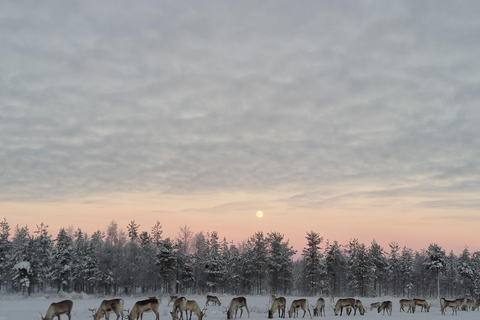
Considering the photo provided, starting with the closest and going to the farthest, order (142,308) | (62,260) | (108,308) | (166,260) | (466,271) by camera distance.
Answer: (108,308) < (142,308) < (166,260) < (62,260) < (466,271)

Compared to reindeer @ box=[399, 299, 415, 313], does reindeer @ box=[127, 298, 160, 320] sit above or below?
above

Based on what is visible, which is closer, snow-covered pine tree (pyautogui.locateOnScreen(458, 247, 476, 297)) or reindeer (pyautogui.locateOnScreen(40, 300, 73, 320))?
reindeer (pyautogui.locateOnScreen(40, 300, 73, 320))

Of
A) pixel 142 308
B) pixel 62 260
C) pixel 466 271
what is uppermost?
pixel 142 308

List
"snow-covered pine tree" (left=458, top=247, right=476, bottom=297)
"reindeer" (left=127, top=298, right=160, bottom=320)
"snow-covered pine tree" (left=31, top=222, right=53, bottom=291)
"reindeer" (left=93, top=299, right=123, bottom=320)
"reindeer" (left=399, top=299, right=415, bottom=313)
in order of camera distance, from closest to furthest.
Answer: "reindeer" (left=93, top=299, right=123, bottom=320)
"reindeer" (left=127, top=298, right=160, bottom=320)
"reindeer" (left=399, top=299, right=415, bottom=313)
"snow-covered pine tree" (left=31, top=222, right=53, bottom=291)
"snow-covered pine tree" (left=458, top=247, right=476, bottom=297)

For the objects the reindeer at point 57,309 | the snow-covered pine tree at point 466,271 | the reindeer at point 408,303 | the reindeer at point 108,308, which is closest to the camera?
the reindeer at point 57,309

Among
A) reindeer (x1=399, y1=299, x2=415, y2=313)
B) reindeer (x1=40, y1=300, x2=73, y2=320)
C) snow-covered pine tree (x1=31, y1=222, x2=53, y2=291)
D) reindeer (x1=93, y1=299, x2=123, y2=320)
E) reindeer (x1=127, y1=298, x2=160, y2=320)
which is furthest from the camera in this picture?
snow-covered pine tree (x1=31, y1=222, x2=53, y2=291)

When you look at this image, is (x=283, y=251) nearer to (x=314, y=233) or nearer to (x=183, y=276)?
(x=314, y=233)

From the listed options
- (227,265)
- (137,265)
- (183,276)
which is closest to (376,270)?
(227,265)

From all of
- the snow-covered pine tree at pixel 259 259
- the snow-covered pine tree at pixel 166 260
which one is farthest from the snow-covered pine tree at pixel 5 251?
the snow-covered pine tree at pixel 259 259

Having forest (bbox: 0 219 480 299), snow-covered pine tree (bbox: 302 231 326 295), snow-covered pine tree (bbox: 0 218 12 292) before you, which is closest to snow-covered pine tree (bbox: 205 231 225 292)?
forest (bbox: 0 219 480 299)

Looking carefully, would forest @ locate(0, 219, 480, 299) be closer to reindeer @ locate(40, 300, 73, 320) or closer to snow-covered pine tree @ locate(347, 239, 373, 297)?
snow-covered pine tree @ locate(347, 239, 373, 297)

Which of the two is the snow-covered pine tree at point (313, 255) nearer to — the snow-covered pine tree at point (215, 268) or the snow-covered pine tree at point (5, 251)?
the snow-covered pine tree at point (215, 268)

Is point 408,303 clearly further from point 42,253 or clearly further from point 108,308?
point 42,253

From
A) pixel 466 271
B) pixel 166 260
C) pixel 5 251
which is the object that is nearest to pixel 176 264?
pixel 166 260
